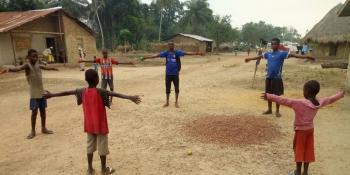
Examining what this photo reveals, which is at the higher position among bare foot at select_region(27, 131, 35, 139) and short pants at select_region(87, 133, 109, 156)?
short pants at select_region(87, 133, 109, 156)

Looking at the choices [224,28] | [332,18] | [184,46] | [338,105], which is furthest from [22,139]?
[224,28]

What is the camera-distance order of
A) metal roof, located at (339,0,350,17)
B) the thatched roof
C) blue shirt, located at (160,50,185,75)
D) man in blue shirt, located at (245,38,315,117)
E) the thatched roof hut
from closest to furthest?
1. man in blue shirt, located at (245,38,315,117)
2. blue shirt, located at (160,50,185,75)
3. metal roof, located at (339,0,350,17)
4. the thatched roof
5. the thatched roof hut

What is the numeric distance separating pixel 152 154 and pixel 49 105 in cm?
528

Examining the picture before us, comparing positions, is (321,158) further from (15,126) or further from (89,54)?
(89,54)

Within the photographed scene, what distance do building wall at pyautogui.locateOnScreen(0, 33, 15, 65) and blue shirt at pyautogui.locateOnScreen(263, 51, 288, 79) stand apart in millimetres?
18411

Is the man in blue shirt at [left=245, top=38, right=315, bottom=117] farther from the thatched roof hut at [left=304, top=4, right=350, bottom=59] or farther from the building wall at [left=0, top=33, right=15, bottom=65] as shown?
the thatched roof hut at [left=304, top=4, right=350, bottom=59]

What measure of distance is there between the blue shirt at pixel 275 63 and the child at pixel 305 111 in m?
3.33

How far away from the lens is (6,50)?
20750mm

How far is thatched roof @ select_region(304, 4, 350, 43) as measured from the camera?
24.9 m

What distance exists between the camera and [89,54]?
90.0 feet

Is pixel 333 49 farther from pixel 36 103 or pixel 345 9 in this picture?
pixel 36 103

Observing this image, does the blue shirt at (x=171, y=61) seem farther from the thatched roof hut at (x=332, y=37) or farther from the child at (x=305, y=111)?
the thatched roof hut at (x=332, y=37)

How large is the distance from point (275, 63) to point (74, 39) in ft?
70.2

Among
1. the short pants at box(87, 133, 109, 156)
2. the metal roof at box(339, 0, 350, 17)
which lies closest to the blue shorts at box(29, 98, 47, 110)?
the short pants at box(87, 133, 109, 156)
